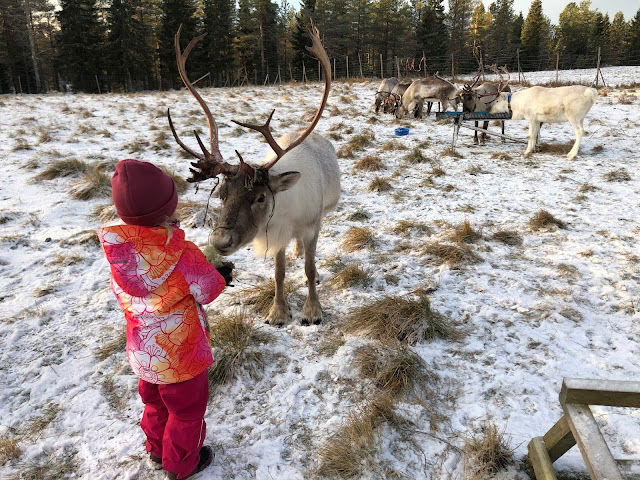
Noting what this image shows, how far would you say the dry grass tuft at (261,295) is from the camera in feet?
11.4

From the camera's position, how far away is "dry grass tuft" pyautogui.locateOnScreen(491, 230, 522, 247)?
14.6 feet

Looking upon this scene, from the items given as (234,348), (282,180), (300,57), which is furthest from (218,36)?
(234,348)

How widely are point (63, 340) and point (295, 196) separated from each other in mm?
2180

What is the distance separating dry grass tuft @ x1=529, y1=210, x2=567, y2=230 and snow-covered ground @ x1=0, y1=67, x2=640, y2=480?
0.40ft

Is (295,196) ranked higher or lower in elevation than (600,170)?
higher

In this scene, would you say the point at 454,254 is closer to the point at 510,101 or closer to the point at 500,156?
the point at 500,156

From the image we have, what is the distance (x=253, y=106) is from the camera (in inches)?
566

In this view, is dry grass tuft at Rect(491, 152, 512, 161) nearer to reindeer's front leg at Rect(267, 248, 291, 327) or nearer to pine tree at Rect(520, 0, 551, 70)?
reindeer's front leg at Rect(267, 248, 291, 327)

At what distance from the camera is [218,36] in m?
33.0

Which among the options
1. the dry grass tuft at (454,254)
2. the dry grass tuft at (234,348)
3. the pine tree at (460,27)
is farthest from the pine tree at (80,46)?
the dry grass tuft at (234,348)

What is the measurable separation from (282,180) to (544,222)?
387 cm

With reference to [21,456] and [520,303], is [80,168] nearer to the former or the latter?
[21,456]

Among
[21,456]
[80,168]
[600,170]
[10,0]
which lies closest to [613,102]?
[600,170]

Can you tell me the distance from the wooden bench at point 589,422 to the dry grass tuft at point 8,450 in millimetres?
2693
